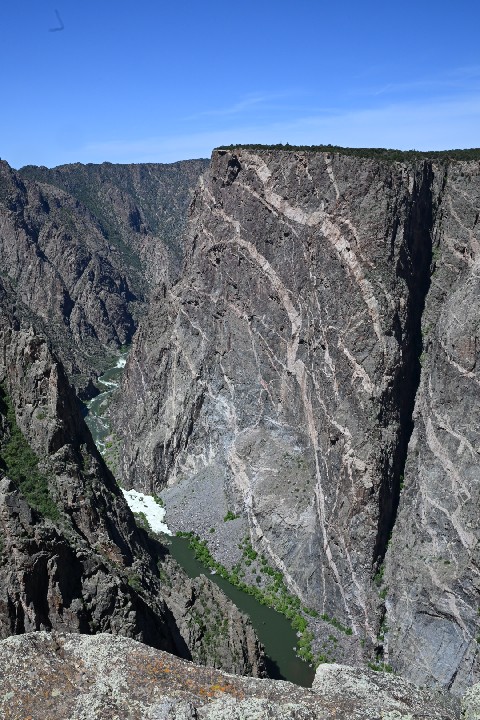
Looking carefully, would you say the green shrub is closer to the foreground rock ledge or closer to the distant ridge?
the foreground rock ledge

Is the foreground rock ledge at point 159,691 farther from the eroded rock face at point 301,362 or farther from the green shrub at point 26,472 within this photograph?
the eroded rock face at point 301,362

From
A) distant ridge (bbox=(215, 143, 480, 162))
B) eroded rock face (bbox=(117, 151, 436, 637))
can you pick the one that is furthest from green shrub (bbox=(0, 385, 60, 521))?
distant ridge (bbox=(215, 143, 480, 162))

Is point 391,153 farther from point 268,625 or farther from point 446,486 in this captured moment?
point 268,625

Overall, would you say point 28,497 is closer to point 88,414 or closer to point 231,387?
point 231,387

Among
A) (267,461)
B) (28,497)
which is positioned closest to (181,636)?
(28,497)

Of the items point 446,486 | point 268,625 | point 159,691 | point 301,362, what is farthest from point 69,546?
point 301,362

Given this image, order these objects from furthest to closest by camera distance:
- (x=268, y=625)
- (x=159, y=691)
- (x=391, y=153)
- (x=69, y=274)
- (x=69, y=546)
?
(x=69, y=274) → (x=391, y=153) → (x=268, y=625) → (x=69, y=546) → (x=159, y=691)

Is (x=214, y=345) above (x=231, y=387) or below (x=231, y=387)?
above
